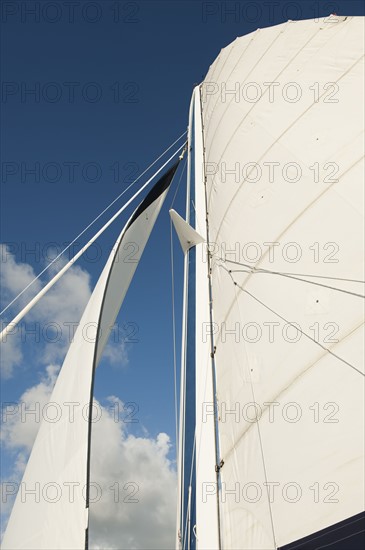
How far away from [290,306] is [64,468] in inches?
72.3

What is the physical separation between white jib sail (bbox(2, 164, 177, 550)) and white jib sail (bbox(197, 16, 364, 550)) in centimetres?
93

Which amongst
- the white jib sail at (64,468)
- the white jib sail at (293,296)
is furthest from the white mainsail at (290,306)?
the white jib sail at (64,468)

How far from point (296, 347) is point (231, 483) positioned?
977 millimetres

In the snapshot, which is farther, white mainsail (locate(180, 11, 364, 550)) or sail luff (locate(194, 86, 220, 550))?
sail luff (locate(194, 86, 220, 550))

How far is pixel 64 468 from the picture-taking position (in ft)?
7.97

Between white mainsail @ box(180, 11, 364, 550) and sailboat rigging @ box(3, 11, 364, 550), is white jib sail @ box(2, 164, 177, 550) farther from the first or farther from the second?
white mainsail @ box(180, 11, 364, 550)

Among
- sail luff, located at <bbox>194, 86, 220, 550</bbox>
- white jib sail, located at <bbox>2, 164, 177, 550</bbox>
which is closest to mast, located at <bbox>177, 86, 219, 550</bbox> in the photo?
sail luff, located at <bbox>194, 86, 220, 550</bbox>

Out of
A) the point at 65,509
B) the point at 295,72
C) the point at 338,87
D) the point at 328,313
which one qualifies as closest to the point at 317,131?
the point at 338,87

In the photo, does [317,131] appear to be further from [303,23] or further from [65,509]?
[65,509]

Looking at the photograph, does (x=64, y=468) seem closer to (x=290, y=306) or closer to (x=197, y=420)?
(x=197, y=420)

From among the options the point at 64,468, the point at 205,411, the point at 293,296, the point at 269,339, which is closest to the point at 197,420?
the point at 205,411

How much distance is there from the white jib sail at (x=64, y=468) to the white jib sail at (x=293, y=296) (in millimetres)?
A: 931

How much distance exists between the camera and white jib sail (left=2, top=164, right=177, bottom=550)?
86.0 inches

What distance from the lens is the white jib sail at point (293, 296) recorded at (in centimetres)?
223
